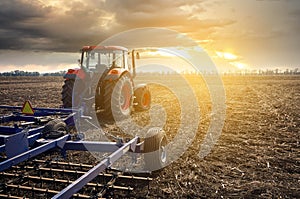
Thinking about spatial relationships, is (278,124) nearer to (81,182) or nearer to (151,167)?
(151,167)

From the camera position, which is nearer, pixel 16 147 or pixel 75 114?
pixel 16 147

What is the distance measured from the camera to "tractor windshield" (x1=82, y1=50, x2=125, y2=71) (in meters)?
9.38

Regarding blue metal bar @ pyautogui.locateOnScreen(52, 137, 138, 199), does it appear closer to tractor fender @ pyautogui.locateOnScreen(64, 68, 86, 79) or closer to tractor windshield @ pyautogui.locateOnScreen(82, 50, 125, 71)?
tractor fender @ pyautogui.locateOnScreen(64, 68, 86, 79)

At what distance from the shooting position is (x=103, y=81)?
29.0 feet

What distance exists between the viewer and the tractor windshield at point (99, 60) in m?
9.38

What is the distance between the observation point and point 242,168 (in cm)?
496

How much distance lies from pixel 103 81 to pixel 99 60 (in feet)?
3.27

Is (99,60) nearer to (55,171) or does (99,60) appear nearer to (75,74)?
(75,74)

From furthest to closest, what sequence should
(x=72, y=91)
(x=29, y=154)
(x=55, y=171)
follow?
(x=72, y=91)
(x=55, y=171)
(x=29, y=154)

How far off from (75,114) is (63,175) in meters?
2.34

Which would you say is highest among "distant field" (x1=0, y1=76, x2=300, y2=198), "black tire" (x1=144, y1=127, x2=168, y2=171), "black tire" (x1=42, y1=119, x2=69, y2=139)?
"black tire" (x1=42, y1=119, x2=69, y2=139)

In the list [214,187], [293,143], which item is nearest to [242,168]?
[214,187]

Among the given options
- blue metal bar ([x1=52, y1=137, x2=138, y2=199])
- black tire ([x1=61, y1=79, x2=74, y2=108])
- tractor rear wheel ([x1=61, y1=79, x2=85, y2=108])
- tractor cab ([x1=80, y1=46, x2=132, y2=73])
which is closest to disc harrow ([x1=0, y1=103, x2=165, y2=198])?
blue metal bar ([x1=52, y1=137, x2=138, y2=199])

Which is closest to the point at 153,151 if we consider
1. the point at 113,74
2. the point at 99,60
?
the point at 113,74
